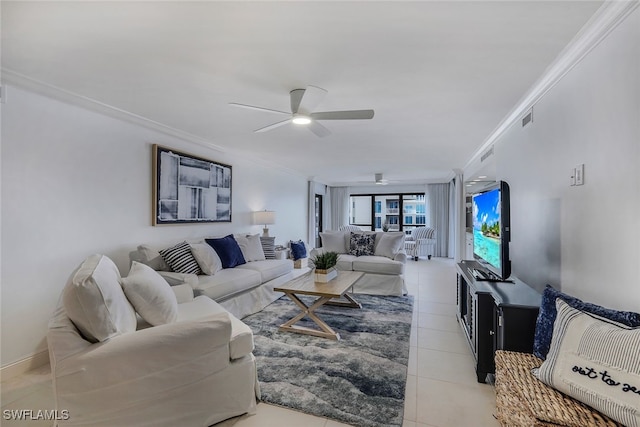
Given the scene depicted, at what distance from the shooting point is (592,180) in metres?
1.74

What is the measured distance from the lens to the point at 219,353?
175 cm

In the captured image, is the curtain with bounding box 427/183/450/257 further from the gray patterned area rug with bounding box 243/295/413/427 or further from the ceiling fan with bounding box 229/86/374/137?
the ceiling fan with bounding box 229/86/374/137

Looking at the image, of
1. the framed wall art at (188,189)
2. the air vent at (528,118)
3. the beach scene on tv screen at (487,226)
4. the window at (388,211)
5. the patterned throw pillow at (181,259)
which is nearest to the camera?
the beach scene on tv screen at (487,226)

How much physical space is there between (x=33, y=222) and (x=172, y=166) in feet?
5.24

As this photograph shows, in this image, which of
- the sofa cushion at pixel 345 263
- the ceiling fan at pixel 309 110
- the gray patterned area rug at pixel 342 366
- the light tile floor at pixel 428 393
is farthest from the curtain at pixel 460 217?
the ceiling fan at pixel 309 110

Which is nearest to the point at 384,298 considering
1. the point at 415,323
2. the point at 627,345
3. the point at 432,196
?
the point at 415,323

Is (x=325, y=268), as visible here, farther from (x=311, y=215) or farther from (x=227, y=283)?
(x=311, y=215)

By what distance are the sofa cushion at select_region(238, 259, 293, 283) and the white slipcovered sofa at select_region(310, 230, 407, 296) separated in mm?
636

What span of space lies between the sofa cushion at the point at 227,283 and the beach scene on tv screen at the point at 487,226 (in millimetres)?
2693

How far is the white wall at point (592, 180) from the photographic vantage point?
1445 millimetres

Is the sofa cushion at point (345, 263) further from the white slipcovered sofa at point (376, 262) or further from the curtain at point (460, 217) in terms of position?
the curtain at point (460, 217)

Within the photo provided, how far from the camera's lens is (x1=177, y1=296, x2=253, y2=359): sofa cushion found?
6.04ft

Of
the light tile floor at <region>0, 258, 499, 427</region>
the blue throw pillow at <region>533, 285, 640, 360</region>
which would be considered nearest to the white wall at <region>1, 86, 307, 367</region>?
the light tile floor at <region>0, 258, 499, 427</region>

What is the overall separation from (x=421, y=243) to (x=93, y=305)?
25.8ft
